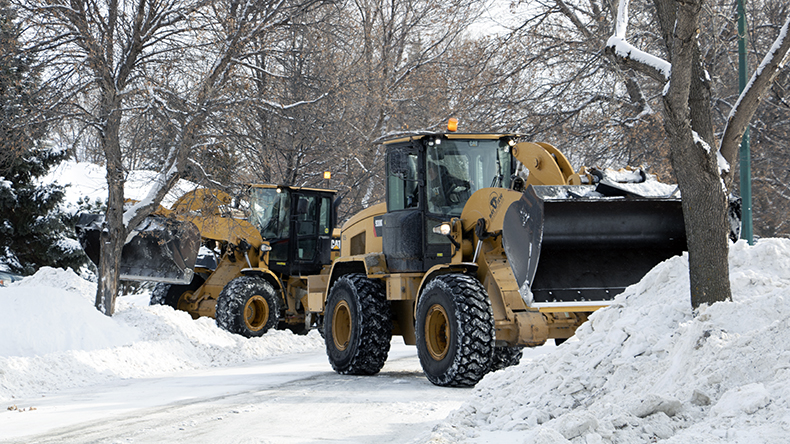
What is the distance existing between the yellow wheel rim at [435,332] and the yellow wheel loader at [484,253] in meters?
0.01

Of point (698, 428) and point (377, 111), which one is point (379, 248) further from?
point (377, 111)

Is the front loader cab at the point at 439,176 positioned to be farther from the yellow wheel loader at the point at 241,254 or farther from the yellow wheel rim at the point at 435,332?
the yellow wheel loader at the point at 241,254

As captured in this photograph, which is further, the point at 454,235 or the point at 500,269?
the point at 454,235

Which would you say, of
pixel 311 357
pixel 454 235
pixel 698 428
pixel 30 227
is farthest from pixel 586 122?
pixel 30 227

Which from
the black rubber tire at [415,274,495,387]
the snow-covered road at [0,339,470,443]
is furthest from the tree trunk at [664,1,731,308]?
the snow-covered road at [0,339,470,443]

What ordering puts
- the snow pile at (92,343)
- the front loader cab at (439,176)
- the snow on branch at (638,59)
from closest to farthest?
1. the snow on branch at (638,59)
2. the front loader cab at (439,176)
3. the snow pile at (92,343)

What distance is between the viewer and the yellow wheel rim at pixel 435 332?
837 centimetres

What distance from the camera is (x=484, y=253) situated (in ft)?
27.7

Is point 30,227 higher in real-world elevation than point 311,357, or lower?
higher

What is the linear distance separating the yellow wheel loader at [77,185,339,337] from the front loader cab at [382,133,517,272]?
4.82m

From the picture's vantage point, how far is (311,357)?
1298cm

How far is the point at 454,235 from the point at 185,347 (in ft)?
18.3

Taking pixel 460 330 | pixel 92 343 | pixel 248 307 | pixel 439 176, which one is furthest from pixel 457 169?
pixel 248 307

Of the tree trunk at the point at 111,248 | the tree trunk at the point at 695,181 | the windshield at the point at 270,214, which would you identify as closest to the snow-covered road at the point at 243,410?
the tree trunk at the point at 695,181
